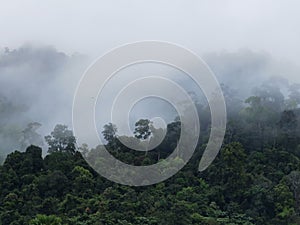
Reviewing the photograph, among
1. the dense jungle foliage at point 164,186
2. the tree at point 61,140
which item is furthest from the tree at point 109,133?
the tree at point 61,140

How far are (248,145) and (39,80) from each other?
20.0 metres

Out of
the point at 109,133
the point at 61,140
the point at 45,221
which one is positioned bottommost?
the point at 45,221

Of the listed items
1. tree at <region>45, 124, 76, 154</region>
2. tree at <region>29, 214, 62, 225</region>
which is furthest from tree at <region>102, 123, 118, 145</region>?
tree at <region>29, 214, 62, 225</region>

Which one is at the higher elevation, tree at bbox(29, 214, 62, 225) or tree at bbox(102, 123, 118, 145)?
tree at bbox(102, 123, 118, 145)

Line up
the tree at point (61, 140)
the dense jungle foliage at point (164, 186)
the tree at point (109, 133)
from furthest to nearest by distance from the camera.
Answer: the tree at point (61, 140) → the tree at point (109, 133) → the dense jungle foliage at point (164, 186)

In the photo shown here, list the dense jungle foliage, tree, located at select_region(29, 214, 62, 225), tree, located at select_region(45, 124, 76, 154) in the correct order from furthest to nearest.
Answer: tree, located at select_region(45, 124, 76, 154)
the dense jungle foliage
tree, located at select_region(29, 214, 62, 225)

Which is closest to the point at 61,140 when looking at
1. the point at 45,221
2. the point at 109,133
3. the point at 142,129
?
the point at 109,133

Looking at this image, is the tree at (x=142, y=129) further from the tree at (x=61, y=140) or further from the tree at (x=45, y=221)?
the tree at (x=45, y=221)

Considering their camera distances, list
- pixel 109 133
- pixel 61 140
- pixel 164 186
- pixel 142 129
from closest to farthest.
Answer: pixel 164 186 → pixel 142 129 → pixel 109 133 → pixel 61 140

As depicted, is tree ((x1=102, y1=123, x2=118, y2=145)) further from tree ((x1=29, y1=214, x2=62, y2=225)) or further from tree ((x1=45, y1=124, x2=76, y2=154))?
tree ((x1=29, y1=214, x2=62, y2=225))

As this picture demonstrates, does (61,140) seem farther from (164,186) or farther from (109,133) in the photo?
(164,186)

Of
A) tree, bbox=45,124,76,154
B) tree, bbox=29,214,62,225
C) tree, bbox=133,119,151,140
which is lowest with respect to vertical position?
tree, bbox=29,214,62,225

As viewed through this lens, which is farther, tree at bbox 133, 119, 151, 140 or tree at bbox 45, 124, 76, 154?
tree at bbox 45, 124, 76, 154

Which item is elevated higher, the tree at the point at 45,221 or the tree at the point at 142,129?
the tree at the point at 142,129
